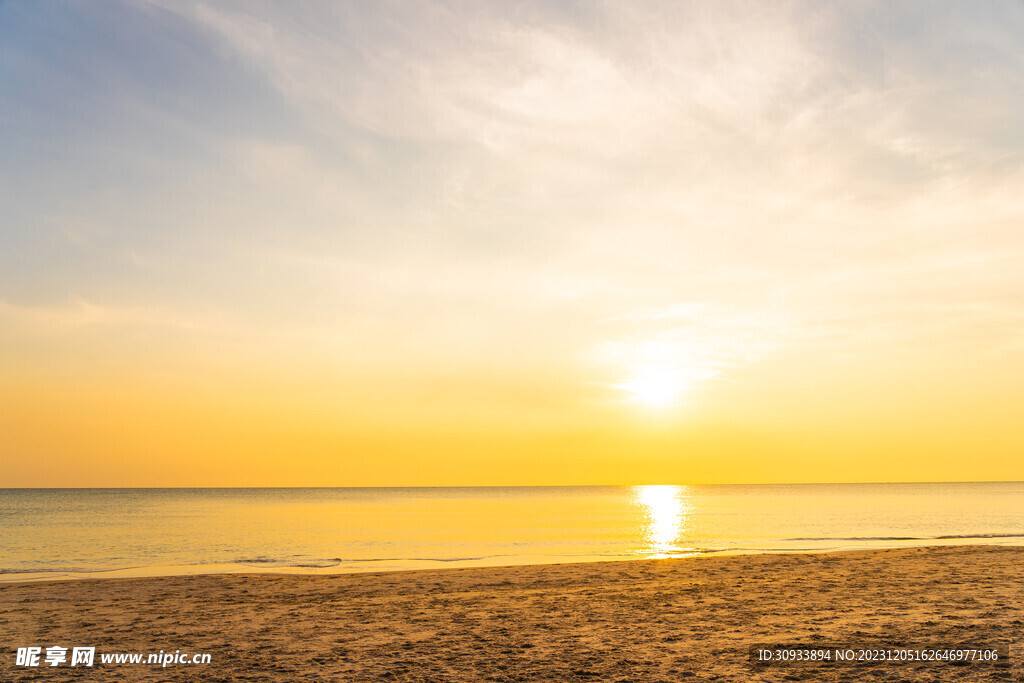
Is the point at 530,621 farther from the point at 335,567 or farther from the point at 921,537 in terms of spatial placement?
the point at 921,537

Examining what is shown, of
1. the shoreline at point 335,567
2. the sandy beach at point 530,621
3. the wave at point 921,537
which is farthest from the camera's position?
the wave at point 921,537

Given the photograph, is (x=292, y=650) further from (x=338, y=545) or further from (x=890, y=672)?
(x=338, y=545)

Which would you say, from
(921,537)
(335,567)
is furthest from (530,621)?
(921,537)

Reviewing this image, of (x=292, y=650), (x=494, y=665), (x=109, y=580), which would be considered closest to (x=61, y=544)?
(x=109, y=580)

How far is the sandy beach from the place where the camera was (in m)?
9.66

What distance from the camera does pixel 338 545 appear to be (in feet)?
123

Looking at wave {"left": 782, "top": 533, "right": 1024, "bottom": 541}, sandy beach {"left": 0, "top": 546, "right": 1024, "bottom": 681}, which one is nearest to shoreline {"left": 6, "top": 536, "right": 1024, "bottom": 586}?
sandy beach {"left": 0, "top": 546, "right": 1024, "bottom": 681}

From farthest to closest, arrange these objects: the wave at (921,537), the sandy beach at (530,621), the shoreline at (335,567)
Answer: the wave at (921,537) < the shoreline at (335,567) < the sandy beach at (530,621)

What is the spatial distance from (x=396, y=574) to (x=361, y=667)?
11.7m

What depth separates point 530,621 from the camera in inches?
518

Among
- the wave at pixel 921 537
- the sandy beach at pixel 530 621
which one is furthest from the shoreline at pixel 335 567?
the wave at pixel 921 537

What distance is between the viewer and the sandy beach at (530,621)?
9.66 metres

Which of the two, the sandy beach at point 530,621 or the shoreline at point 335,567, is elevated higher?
the sandy beach at point 530,621

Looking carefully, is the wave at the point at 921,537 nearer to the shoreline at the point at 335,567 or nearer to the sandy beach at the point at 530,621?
the shoreline at the point at 335,567
